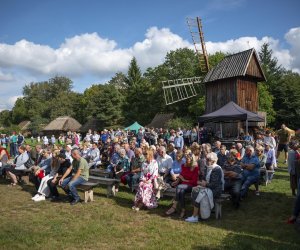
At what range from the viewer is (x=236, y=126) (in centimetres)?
2459

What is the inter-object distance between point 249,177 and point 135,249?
4138 millimetres

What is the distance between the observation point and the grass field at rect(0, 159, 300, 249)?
18.6 feet

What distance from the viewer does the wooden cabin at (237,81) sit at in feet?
80.6

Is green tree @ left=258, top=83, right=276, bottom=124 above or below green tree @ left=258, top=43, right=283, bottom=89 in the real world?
below

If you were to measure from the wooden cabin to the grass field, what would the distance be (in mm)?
16463

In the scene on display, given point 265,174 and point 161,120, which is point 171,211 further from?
point 161,120

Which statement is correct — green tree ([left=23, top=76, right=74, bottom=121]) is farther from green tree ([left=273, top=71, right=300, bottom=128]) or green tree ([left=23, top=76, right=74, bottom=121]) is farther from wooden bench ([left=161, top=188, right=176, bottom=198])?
wooden bench ([left=161, top=188, right=176, bottom=198])

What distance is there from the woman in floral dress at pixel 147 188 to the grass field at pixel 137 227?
256mm

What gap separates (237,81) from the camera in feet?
80.5

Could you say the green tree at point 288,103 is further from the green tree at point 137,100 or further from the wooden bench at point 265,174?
the wooden bench at point 265,174

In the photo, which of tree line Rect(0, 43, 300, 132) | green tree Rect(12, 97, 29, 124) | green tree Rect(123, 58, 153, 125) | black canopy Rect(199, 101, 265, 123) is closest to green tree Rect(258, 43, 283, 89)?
tree line Rect(0, 43, 300, 132)

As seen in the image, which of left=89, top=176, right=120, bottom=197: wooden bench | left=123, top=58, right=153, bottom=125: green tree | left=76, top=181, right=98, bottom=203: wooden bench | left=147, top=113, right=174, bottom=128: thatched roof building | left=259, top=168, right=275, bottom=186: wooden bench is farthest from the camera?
left=123, top=58, right=153, bottom=125: green tree

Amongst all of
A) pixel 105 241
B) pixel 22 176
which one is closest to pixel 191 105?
pixel 22 176

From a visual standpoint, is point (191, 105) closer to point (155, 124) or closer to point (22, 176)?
point (155, 124)
